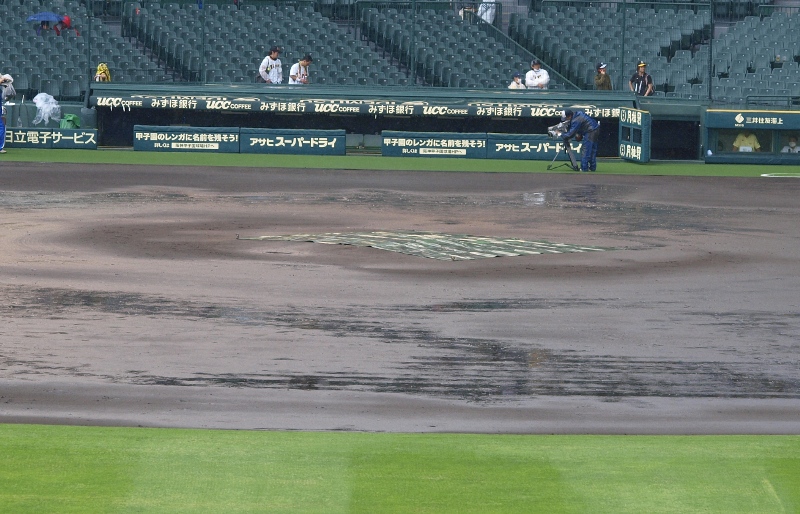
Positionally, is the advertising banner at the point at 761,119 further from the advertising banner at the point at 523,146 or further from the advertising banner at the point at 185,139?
the advertising banner at the point at 185,139

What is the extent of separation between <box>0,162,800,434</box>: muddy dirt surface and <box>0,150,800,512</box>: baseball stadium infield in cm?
4

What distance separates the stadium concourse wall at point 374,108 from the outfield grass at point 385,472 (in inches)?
1057

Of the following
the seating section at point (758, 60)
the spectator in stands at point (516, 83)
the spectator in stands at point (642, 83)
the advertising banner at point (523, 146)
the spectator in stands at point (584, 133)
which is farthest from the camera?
the seating section at point (758, 60)

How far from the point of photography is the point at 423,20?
38.2 meters

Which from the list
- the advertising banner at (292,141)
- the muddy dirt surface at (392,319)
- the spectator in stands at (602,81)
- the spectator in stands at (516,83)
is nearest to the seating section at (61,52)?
the advertising banner at (292,141)

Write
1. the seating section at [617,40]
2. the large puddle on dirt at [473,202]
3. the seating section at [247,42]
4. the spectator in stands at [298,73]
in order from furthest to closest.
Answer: the seating section at [617,40] < the seating section at [247,42] < the spectator in stands at [298,73] < the large puddle on dirt at [473,202]

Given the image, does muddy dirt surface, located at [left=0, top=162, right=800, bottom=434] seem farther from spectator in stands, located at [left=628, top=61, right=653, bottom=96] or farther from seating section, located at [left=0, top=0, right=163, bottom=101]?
seating section, located at [left=0, top=0, right=163, bottom=101]

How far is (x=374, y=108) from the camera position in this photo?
35.2 metres

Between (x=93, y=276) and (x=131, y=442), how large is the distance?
7.06m

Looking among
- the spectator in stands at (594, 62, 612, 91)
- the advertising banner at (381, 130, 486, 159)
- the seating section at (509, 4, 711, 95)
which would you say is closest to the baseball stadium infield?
the advertising banner at (381, 130, 486, 159)

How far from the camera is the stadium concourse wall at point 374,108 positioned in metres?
35.0

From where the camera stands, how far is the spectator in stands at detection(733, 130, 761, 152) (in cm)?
3325

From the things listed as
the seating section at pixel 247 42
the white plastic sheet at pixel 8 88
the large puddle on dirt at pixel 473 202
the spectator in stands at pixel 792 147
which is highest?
the seating section at pixel 247 42

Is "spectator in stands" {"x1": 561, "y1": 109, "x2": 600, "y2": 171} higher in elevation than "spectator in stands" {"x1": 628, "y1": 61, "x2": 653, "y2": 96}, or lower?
lower
